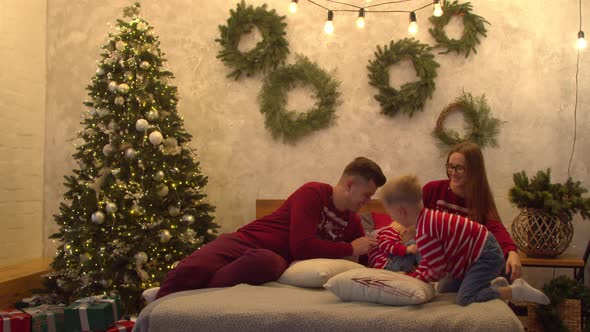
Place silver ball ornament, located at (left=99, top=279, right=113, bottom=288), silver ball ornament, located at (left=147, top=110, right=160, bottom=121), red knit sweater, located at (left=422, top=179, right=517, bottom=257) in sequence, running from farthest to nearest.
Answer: silver ball ornament, located at (left=147, top=110, right=160, bottom=121) < silver ball ornament, located at (left=99, top=279, right=113, bottom=288) < red knit sweater, located at (left=422, top=179, right=517, bottom=257)

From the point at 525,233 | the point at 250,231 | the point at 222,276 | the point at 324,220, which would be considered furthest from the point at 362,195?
the point at 525,233

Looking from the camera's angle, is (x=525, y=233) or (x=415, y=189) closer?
(x=415, y=189)

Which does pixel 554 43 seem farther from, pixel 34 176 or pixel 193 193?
pixel 34 176

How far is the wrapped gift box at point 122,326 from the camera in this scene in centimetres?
370

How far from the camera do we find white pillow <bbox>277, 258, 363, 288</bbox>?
2896 mm

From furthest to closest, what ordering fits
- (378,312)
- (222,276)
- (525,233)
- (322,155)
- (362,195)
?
(322,155)
(525,233)
(362,195)
(222,276)
(378,312)

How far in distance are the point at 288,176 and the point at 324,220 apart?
1517mm

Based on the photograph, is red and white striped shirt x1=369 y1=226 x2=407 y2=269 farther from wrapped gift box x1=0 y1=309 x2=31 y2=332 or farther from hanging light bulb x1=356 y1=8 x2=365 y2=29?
wrapped gift box x1=0 y1=309 x2=31 y2=332

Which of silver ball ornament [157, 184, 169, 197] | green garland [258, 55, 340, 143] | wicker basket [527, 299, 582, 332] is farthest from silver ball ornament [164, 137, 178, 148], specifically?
wicker basket [527, 299, 582, 332]

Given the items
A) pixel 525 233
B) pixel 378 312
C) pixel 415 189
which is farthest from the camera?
pixel 525 233

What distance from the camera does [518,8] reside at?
4609 mm

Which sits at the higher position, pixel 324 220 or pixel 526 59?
pixel 526 59

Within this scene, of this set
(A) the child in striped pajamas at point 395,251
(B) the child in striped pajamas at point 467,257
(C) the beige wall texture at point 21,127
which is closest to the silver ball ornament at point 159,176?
(C) the beige wall texture at point 21,127

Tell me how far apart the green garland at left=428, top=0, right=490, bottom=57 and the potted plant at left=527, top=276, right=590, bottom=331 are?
1800 millimetres
